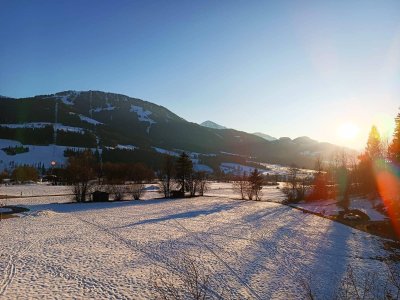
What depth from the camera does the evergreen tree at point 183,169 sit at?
3730 inches

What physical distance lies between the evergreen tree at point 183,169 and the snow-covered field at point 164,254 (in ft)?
145

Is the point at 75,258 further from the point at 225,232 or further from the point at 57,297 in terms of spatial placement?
the point at 225,232

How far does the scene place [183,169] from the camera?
95.8 m

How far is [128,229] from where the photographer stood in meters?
41.2

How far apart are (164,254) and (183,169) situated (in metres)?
66.7

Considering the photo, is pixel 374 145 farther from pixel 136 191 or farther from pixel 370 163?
pixel 136 191

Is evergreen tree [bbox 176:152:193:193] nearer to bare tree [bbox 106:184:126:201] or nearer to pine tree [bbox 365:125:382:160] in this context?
bare tree [bbox 106:184:126:201]

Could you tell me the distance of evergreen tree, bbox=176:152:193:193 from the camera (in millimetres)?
94750

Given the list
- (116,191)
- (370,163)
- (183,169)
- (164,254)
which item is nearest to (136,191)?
(116,191)

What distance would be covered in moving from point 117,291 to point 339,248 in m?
24.5

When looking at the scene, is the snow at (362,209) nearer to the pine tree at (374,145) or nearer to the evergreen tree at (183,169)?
the pine tree at (374,145)

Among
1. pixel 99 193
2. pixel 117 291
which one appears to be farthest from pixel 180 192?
pixel 117 291

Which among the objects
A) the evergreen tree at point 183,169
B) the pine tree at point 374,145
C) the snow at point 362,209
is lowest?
the snow at point 362,209

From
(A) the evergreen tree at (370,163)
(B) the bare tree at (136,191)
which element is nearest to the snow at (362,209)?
(A) the evergreen tree at (370,163)
